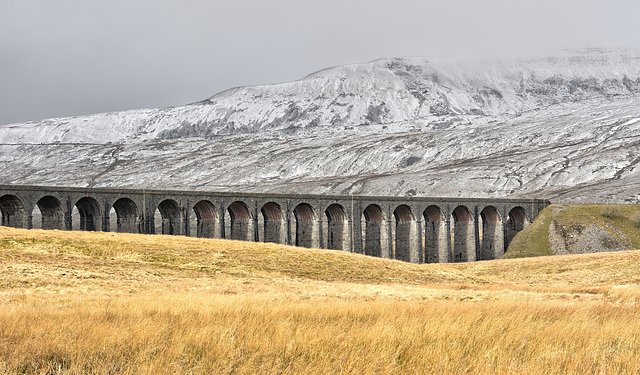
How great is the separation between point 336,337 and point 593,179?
503 feet

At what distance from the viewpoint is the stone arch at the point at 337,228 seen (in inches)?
2936

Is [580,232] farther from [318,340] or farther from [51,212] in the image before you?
[318,340]

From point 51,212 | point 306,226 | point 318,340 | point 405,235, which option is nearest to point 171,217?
point 51,212

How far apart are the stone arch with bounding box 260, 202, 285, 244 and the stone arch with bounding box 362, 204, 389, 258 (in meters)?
14.0

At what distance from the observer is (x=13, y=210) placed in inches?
2170

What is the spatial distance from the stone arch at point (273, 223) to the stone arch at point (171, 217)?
34.9 feet

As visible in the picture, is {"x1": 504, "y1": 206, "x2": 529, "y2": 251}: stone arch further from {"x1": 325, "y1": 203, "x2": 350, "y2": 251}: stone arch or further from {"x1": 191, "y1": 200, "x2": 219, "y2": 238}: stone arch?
{"x1": 191, "y1": 200, "x2": 219, "y2": 238}: stone arch

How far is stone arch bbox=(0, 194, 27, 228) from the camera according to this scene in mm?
54625

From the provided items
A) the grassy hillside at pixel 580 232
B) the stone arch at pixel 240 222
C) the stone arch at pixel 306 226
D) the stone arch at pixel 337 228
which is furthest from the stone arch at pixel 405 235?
the stone arch at pixel 240 222

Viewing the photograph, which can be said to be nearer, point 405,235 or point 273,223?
point 273,223

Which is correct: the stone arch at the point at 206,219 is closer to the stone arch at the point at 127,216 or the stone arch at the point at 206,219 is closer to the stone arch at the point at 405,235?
the stone arch at the point at 127,216

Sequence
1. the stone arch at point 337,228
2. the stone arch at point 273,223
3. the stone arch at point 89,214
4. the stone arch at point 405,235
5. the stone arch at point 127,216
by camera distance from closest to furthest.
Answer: the stone arch at point 89,214
the stone arch at point 127,216
the stone arch at point 273,223
the stone arch at point 337,228
the stone arch at point 405,235

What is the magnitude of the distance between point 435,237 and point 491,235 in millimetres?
12381

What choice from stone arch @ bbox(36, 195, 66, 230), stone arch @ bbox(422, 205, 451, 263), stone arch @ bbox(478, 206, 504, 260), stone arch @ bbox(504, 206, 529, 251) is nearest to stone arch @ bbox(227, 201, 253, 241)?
stone arch @ bbox(36, 195, 66, 230)
